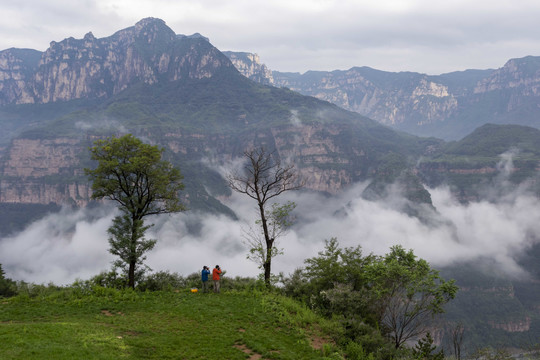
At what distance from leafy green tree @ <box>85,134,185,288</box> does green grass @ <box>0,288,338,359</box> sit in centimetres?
490

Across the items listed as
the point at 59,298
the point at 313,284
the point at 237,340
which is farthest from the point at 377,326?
the point at 59,298

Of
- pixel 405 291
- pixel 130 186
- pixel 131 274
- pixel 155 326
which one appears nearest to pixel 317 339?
pixel 405 291

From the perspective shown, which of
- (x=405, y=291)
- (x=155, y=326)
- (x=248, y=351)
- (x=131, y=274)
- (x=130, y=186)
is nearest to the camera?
(x=248, y=351)

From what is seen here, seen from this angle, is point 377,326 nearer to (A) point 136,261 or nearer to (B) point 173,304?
(B) point 173,304

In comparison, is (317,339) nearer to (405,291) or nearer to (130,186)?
(405,291)

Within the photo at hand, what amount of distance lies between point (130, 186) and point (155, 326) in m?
15.3

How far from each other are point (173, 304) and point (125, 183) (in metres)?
12.8

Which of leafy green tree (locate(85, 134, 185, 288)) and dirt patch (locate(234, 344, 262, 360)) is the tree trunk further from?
dirt patch (locate(234, 344, 262, 360))

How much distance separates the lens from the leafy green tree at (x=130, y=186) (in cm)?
3078

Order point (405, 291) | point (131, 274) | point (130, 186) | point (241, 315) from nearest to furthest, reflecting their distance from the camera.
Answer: point (241, 315) → point (405, 291) → point (131, 274) → point (130, 186)

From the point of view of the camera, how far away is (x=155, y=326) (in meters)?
20.3

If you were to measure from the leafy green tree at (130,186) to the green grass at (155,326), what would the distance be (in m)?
4.90

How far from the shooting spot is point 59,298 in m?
25.5

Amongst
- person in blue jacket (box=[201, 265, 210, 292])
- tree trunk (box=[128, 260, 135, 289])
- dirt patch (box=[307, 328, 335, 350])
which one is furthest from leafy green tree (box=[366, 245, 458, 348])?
tree trunk (box=[128, 260, 135, 289])
